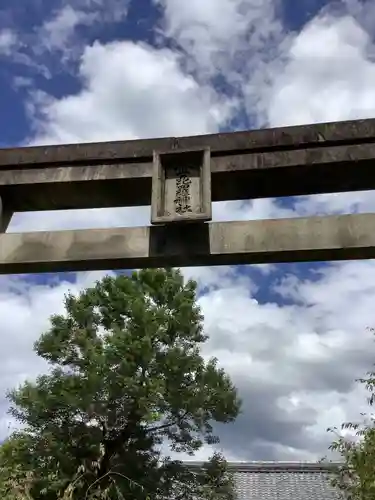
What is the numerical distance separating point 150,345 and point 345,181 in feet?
31.7

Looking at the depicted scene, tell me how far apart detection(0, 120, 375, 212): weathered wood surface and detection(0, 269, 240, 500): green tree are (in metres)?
8.86

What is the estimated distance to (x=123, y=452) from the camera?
12758 millimetres

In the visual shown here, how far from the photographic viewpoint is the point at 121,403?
12.8m

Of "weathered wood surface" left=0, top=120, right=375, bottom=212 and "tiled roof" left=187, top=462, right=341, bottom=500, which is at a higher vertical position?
"tiled roof" left=187, top=462, right=341, bottom=500

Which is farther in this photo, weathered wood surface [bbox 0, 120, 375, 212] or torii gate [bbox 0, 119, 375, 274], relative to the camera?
weathered wood surface [bbox 0, 120, 375, 212]

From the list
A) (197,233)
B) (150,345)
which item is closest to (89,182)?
(197,233)

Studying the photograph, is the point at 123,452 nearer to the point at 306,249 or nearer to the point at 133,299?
the point at 133,299

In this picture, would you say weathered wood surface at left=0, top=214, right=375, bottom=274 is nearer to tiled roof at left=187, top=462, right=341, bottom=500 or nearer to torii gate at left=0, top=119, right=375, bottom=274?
torii gate at left=0, top=119, right=375, bottom=274

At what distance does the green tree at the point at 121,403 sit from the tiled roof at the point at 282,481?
7659mm

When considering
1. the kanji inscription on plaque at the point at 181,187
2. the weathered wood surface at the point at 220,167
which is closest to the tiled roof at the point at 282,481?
the weathered wood surface at the point at 220,167

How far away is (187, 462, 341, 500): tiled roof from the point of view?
2052 centimetres

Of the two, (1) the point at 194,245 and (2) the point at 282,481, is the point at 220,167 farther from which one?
(2) the point at 282,481

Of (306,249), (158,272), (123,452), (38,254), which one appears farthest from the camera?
(158,272)

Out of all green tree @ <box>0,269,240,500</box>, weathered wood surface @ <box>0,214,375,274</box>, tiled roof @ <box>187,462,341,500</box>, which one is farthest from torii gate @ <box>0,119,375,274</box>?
tiled roof @ <box>187,462,341,500</box>
